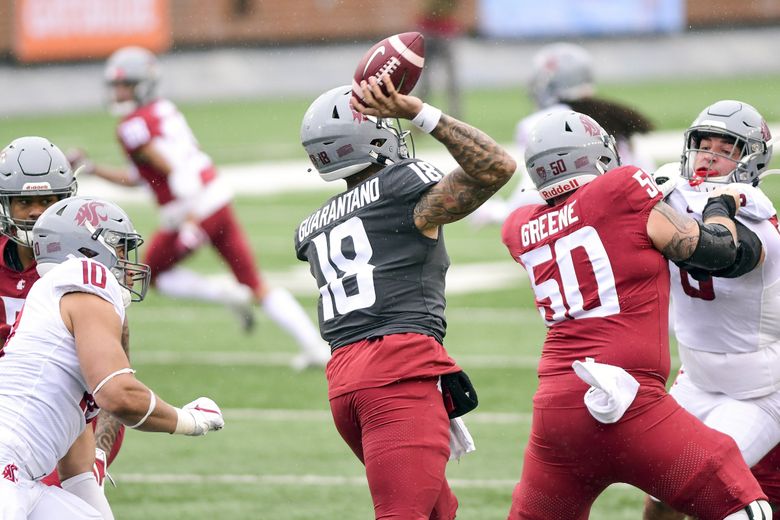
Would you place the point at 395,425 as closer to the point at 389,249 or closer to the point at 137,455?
the point at 389,249

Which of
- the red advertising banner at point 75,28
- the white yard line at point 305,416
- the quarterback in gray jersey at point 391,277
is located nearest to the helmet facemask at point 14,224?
the quarterback in gray jersey at point 391,277

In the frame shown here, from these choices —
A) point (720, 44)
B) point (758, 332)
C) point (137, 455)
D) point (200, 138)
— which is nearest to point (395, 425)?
point (758, 332)

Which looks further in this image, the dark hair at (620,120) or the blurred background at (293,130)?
the dark hair at (620,120)

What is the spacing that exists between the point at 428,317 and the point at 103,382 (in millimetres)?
1231

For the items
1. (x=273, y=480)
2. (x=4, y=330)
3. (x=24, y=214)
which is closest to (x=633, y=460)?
(x=4, y=330)

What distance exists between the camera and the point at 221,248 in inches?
418

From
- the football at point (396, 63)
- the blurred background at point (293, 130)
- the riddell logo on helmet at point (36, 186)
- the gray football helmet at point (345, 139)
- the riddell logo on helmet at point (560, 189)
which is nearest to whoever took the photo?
the football at point (396, 63)

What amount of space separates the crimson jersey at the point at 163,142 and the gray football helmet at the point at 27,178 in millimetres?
4855

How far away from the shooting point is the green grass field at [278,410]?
22.5 feet

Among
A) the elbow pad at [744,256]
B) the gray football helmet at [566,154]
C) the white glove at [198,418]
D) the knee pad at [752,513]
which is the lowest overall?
the knee pad at [752,513]

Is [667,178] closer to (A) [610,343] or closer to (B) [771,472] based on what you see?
(A) [610,343]

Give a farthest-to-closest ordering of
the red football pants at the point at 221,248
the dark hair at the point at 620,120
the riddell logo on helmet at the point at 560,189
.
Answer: the red football pants at the point at 221,248 < the dark hair at the point at 620,120 < the riddell logo on helmet at the point at 560,189

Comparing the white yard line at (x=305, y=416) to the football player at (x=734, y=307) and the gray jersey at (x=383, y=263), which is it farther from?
the gray jersey at (x=383, y=263)

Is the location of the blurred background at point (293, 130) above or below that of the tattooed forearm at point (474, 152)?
below
